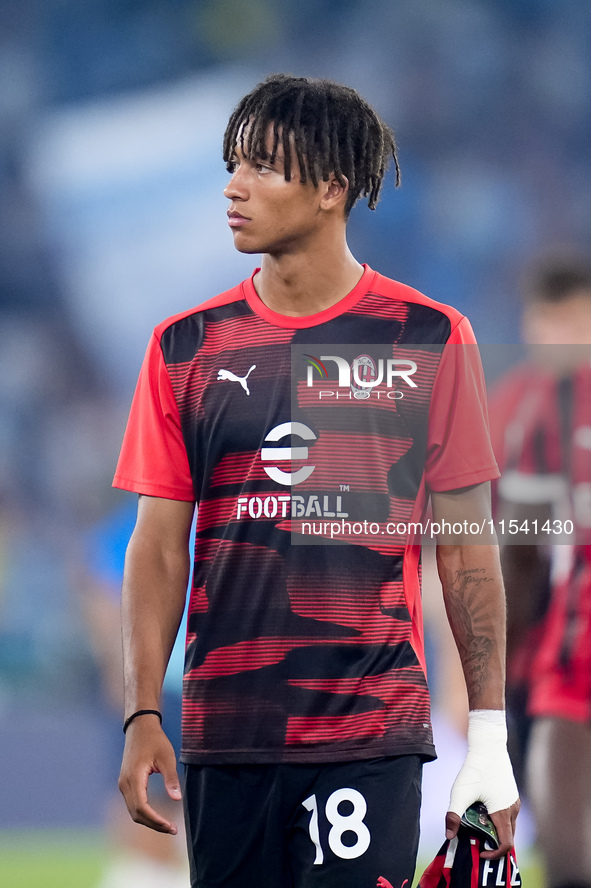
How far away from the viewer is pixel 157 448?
199cm

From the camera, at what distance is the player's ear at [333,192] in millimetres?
2045

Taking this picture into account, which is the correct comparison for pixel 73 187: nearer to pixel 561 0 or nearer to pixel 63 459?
pixel 63 459

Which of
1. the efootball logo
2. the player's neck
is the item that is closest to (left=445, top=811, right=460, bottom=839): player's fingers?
the efootball logo

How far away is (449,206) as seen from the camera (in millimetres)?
3615

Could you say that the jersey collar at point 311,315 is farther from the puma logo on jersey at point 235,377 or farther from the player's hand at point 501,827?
the player's hand at point 501,827

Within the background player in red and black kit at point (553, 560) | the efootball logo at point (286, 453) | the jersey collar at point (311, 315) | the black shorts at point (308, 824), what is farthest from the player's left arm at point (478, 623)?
the background player in red and black kit at point (553, 560)

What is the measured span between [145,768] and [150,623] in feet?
0.83

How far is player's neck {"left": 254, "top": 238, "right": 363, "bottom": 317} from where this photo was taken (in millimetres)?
2029

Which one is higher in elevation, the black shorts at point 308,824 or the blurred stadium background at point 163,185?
the blurred stadium background at point 163,185

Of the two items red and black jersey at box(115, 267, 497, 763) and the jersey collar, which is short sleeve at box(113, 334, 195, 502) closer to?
red and black jersey at box(115, 267, 497, 763)

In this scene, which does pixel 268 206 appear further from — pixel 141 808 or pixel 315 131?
pixel 141 808

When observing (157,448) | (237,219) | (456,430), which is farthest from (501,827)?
(237,219)

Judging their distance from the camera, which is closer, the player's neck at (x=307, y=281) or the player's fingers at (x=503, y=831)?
the player's fingers at (x=503, y=831)

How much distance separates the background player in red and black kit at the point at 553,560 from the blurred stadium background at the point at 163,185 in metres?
0.16
